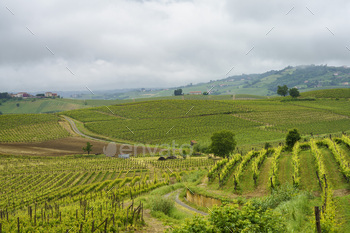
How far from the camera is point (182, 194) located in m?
21.0

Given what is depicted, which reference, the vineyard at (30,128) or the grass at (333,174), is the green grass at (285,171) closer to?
the grass at (333,174)

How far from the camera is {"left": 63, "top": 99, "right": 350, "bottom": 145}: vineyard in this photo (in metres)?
75.6

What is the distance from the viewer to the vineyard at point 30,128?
8138 centimetres

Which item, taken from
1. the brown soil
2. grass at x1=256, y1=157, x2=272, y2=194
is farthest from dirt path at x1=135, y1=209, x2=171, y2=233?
the brown soil

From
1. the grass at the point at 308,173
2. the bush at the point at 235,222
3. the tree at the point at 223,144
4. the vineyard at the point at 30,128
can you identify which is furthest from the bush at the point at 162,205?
the vineyard at the point at 30,128

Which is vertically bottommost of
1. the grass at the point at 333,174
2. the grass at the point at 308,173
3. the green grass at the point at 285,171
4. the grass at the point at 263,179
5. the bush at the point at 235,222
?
the grass at the point at 263,179

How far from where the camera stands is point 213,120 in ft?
305

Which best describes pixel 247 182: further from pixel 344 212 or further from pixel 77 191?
pixel 77 191

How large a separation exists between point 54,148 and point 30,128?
2810 centimetres

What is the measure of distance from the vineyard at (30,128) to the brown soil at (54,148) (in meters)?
6.45

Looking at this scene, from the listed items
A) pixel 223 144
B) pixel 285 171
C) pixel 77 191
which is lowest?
pixel 77 191

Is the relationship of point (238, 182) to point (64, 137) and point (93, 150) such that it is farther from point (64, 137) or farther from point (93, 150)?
point (64, 137)

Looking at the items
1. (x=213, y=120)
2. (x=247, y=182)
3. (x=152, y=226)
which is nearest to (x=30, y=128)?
(x=213, y=120)

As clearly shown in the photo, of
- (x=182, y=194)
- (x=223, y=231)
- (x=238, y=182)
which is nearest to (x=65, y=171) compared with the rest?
(x=182, y=194)
